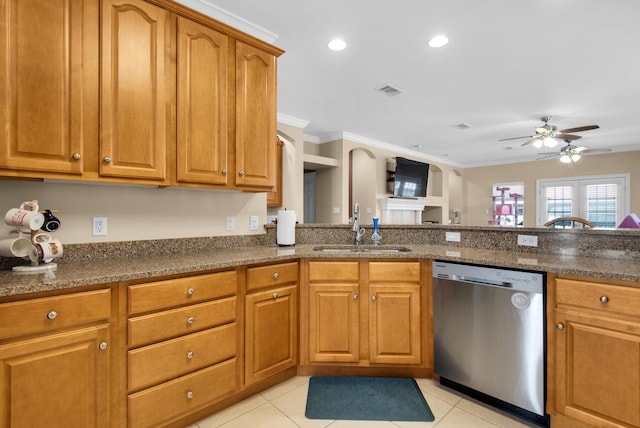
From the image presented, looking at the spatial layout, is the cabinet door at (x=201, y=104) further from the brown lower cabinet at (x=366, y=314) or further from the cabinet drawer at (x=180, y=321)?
the brown lower cabinet at (x=366, y=314)

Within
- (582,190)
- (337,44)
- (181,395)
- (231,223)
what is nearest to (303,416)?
(181,395)

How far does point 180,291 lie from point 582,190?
959 cm

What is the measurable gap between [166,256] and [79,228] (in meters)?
0.50

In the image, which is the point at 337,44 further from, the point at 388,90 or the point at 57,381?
the point at 57,381

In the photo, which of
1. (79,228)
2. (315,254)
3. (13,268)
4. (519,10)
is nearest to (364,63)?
(519,10)

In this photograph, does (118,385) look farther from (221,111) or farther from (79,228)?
(221,111)

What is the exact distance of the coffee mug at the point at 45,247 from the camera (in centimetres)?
152

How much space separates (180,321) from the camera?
1.66m

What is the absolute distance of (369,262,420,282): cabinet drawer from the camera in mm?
2197

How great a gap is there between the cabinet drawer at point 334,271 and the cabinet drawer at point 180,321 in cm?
59

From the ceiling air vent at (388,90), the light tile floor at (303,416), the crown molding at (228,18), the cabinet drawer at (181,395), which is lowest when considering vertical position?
the light tile floor at (303,416)

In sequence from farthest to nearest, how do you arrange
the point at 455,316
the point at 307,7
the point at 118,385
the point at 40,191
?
the point at 307,7
the point at 455,316
the point at 40,191
the point at 118,385

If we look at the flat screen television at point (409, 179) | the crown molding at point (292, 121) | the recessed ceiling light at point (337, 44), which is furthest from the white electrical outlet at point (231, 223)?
the flat screen television at point (409, 179)

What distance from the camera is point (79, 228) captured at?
6.20 feet
